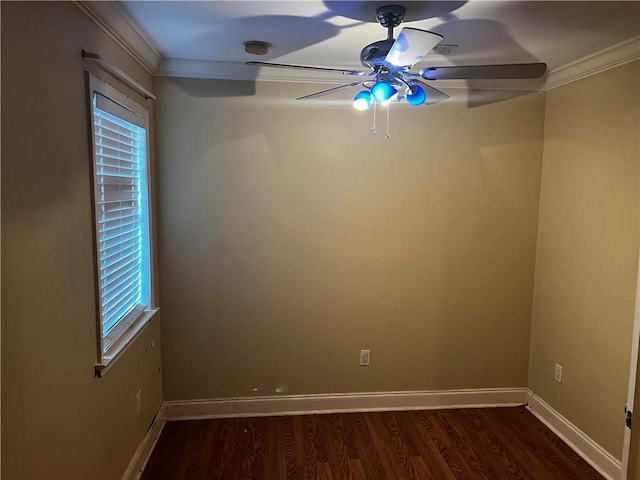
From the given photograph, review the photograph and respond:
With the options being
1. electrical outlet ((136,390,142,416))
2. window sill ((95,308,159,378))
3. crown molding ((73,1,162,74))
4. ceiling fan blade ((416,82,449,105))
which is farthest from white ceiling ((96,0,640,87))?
electrical outlet ((136,390,142,416))

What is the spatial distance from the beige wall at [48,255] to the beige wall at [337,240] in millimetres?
1009

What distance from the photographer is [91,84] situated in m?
1.76

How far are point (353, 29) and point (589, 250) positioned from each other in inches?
74.9

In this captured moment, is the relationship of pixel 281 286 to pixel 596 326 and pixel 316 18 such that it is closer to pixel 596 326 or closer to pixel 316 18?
pixel 316 18

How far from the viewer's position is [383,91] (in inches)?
70.8

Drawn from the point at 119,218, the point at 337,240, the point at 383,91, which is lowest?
the point at 337,240

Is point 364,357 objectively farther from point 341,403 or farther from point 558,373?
point 558,373

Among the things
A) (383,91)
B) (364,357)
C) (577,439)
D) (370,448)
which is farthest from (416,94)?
(577,439)

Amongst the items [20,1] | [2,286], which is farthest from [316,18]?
[2,286]

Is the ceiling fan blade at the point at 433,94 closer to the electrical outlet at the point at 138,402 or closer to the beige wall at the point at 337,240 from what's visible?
the beige wall at the point at 337,240

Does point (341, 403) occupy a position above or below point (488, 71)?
below

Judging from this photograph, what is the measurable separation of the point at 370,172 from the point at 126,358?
1.89 meters

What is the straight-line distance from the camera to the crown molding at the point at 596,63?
228cm

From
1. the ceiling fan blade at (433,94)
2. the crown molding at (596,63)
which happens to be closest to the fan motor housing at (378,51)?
the ceiling fan blade at (433,94)
